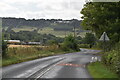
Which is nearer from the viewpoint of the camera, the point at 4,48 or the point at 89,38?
the point at 4,48

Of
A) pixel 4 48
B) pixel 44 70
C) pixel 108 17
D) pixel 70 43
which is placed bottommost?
pixel 44 70

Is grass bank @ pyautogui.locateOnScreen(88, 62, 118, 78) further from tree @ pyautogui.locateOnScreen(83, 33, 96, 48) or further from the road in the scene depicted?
tree @ pyautogui.locateOnScreen(83, 33, 96, 48)

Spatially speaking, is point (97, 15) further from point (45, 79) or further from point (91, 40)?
point (91, 40)

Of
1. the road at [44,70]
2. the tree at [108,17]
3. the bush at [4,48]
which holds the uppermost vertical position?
the tree at [108,17]

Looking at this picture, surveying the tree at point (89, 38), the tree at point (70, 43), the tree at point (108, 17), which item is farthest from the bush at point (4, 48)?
the tree at point (89, 38)

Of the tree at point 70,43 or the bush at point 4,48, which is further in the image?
the tree at point 70,43

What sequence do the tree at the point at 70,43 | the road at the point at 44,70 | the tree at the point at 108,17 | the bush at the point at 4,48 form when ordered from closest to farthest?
the road at the point at 44,70, the tree at the point at 108,17, the bush at the point at 4,48, the tree at the point at 70,43

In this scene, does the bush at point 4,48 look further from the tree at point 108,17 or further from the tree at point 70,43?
the tree at point 70,43

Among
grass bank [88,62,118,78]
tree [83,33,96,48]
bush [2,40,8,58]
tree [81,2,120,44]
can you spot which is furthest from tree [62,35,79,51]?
grass bank [88,62,118,78]

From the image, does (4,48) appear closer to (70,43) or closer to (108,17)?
(108,17)

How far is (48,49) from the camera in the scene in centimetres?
5709

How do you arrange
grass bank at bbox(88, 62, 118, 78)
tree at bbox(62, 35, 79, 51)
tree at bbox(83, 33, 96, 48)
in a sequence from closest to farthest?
grass bank at bbox(88, 62, 118, 78) < tree at bbox(62, 35, 79, 51) < tree at bbox(83, 33, 96, 48)

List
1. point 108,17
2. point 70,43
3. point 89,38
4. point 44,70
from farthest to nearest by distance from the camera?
point 89,38 → point 70,43 → point 108,17 → point 44,70

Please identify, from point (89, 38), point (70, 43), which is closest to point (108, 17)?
point (70, 43)
